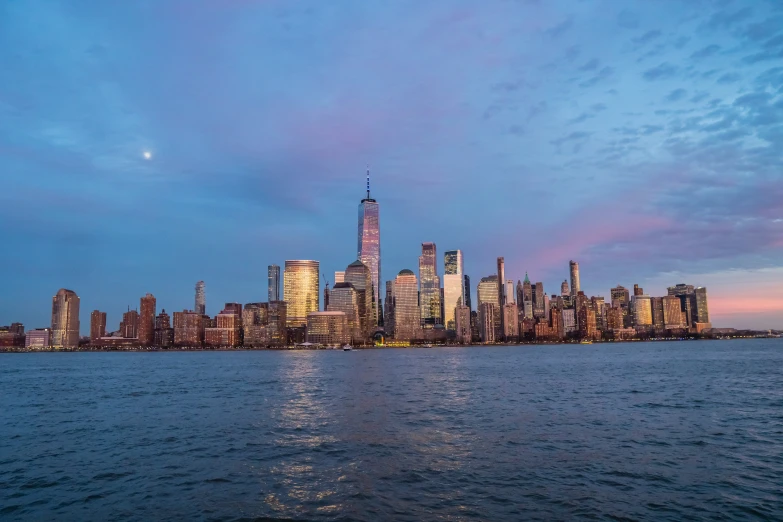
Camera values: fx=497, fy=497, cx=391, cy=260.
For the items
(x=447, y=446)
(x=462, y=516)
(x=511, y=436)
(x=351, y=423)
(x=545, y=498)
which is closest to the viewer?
(x=462, y=516)

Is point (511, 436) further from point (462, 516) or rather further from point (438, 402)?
point (438, 402)

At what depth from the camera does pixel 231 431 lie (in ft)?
141

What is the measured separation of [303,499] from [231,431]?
21.0m

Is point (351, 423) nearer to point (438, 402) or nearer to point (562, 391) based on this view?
point (438, 402)

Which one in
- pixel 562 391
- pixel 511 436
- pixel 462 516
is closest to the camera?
pixel 462 516

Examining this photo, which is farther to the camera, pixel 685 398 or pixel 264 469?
pixel 685 398

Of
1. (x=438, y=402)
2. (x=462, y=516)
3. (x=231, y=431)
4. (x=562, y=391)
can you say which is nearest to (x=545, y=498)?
(x=462, y=516)

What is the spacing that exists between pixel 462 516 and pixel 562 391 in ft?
175

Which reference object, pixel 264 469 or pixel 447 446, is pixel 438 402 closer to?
pixel 447 446

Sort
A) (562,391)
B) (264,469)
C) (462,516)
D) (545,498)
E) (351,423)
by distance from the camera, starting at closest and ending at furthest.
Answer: (462,516) → (545,498) → (264,469) → (351,423) → (562,391)

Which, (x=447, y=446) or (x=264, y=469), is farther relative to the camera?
(x=447, y=446)

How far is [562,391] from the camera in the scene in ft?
230

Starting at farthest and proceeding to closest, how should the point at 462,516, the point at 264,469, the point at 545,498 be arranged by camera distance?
the point at 264,469 < the point at 545,498 < the point at 462,516

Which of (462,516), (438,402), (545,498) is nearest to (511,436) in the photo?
(545,498)
